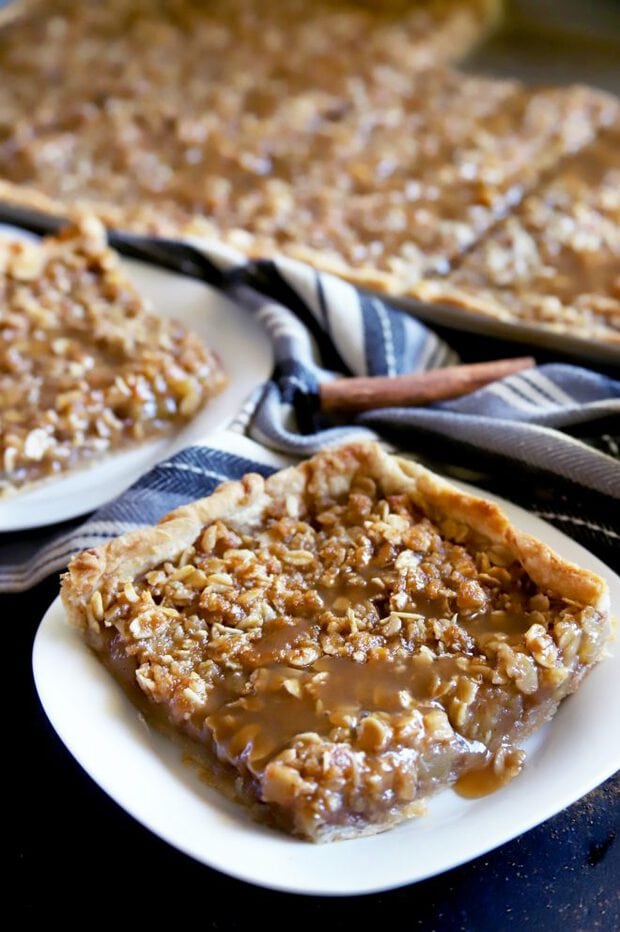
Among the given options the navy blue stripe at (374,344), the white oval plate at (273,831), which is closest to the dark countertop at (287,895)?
the white oval plate at (273,831)

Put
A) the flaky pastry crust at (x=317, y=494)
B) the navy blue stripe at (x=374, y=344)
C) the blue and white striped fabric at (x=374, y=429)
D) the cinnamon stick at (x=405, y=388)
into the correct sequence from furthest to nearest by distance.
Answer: the navy blue stripe at (x=374, y=344)
the cinnamon stick at (x=405, y=388)
the blue and white striped fabric at (x=374, y=429)
the flaky pastry crust at (x=317, y=494)

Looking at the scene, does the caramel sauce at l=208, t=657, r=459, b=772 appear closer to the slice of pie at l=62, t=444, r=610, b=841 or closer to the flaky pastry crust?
the slice of pie at l=62, t=444, r=610, b=841

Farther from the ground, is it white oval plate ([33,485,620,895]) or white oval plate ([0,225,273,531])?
white oval plate ([33,485,620,895])

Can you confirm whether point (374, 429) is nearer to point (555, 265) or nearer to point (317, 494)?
point (317, 494)

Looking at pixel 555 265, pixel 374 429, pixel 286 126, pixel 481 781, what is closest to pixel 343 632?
pixel 481 781

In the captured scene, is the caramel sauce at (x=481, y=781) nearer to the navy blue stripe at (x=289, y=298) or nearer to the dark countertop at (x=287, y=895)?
the dark countertop at (x=287, y=895)

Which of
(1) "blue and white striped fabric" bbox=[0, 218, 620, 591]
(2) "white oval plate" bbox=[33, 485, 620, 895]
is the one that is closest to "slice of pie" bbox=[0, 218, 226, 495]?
(1) "blue and white striped fabric" bbox=[0, 218, 620, 591]

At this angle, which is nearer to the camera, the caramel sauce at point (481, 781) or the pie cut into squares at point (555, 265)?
the caramel sauce at point (481, 781)
